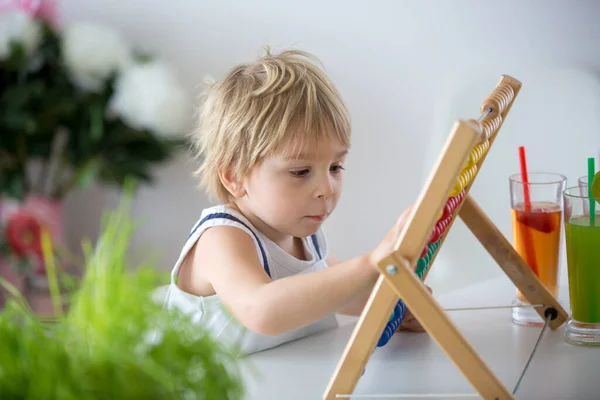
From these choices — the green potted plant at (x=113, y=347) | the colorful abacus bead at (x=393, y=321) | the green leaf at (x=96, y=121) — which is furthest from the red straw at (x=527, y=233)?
the green leaf at (x=96, y=121)

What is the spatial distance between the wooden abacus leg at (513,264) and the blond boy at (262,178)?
172 mm

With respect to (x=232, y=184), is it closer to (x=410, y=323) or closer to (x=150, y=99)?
(x=410, y=323)

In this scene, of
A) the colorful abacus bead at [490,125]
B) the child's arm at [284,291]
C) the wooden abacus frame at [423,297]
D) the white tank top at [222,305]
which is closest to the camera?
the wooden abacus frame at [423,297]

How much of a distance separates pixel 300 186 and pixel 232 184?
0.16 metres

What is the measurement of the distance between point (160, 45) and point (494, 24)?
1189 mm

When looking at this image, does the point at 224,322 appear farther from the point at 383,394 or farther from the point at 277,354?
the point at 383,394

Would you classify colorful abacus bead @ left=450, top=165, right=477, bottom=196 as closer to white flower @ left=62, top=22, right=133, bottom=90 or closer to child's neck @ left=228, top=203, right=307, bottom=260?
child's neck @ left=228, top=203, right=307, bottom=260

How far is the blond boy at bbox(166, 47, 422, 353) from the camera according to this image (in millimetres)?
1300

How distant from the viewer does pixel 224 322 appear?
1354 millimetres

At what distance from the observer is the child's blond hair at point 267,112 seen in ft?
4.34

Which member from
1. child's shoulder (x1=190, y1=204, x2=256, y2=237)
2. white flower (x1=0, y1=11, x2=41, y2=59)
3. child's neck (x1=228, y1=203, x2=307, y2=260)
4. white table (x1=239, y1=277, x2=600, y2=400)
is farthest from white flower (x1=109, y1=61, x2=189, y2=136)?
white table (x1=239, y1=277, x2=600, y2=400)

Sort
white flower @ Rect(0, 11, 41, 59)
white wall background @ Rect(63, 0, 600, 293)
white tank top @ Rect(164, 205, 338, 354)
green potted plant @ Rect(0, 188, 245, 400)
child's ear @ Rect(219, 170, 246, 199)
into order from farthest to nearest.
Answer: white flower @ Rect(0, 11, 41, 59) → white wall background @ Rect(63, 0, 600, 293) → child's ear @ Rect(219, 170, 246, 199) → white tank top @ Rect(164, 205, 338, 354) → green potted plant @ Rect(0, 188, 245, 400)

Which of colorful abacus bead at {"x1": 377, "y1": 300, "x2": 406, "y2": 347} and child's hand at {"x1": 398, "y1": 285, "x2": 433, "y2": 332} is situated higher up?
colorful abacus bead at {"x1": 377, "y1": 300, "x2": 406, "y2": 347}

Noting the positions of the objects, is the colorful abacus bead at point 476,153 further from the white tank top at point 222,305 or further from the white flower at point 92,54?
the white flower at point 92,54
